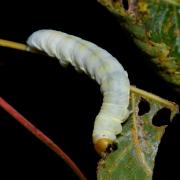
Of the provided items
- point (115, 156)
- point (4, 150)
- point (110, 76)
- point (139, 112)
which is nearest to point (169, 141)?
point (139, 112)

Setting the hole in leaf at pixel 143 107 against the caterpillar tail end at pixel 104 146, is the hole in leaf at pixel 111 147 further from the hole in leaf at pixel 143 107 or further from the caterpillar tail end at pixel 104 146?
the hole in leaf at pixel 143 107

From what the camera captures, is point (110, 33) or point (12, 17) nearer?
point (110, 33)

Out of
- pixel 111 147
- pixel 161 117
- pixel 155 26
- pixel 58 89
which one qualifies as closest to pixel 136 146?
pixel 111 147

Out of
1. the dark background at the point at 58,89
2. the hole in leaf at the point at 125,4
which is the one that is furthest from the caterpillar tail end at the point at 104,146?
the hole in leaf at the point at 125,4

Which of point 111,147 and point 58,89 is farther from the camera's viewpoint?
point 58,89

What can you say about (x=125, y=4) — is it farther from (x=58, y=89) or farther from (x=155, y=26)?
(x=58, y=89)

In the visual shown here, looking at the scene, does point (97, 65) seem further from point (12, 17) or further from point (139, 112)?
point (12, 17)

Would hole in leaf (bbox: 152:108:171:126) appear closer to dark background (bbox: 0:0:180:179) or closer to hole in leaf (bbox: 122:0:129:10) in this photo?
dark background (bbox: 0:0:180:179)

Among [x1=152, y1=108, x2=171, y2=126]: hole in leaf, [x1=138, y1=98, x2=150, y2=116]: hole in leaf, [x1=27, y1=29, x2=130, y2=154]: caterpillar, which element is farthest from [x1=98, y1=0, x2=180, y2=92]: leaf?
[x1=152, y1=108, x2=171, y2=126]: hole in leaf
